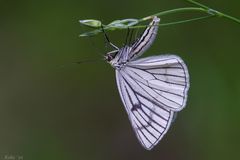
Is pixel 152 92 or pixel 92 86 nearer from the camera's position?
pixel 152 92

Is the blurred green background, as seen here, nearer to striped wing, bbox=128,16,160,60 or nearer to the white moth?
the white moth

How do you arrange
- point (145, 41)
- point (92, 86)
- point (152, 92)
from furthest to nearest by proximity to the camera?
point (92, 86)
point (152, 92)
point (145, 41)

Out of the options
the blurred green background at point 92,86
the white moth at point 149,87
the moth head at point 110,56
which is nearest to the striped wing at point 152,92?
the white moth at point 149,87

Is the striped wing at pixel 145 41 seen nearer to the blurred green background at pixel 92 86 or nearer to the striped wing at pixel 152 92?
the striped wing at pixel 152 92

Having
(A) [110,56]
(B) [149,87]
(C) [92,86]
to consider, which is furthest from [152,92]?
(C) [92,86]

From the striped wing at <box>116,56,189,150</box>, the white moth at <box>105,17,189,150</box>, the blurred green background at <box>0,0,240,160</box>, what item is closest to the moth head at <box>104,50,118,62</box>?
the white moth at <box>105,17,189,150</box>

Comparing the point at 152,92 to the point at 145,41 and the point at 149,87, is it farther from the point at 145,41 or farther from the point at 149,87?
the point at 145,41

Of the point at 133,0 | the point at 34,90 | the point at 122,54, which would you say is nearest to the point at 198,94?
the point at 133,0
